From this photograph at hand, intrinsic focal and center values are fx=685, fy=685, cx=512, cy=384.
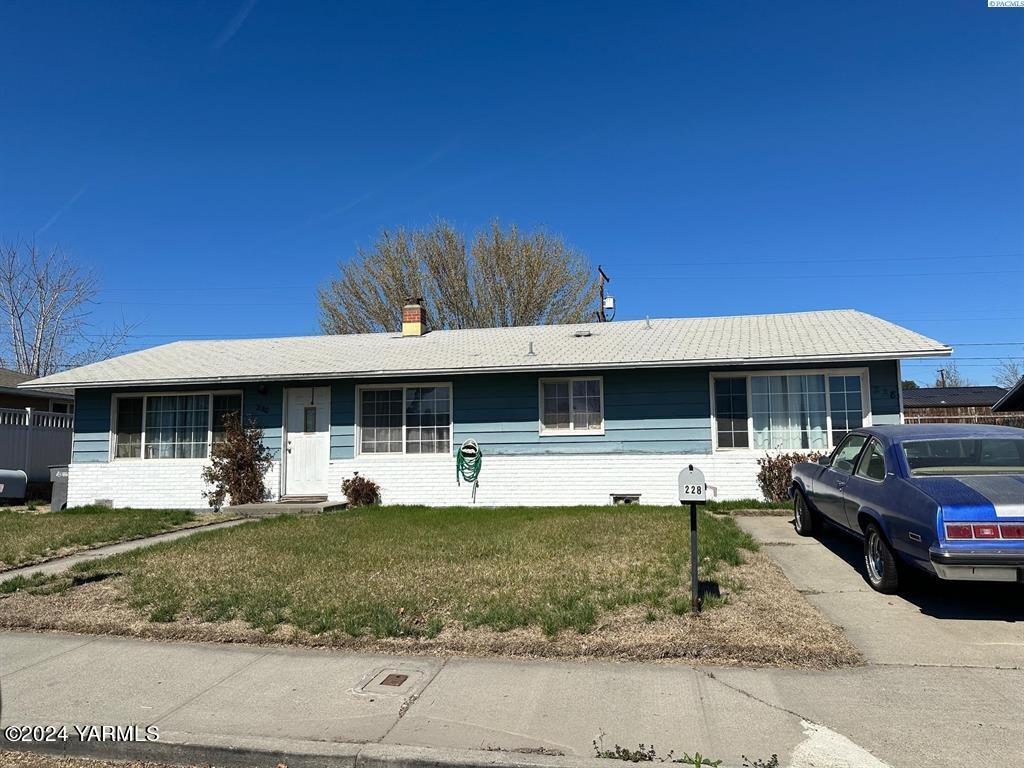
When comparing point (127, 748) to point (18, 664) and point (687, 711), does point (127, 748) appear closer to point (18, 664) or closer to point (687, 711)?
point (18, 664)

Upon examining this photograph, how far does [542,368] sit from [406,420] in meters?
3.26

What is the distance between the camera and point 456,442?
14242 mm

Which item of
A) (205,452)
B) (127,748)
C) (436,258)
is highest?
(436,258)

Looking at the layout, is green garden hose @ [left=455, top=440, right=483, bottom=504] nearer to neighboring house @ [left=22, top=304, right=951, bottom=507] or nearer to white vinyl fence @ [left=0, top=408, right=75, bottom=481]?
neighboring house @ [left=22, top=304, right=951, bottom=507]

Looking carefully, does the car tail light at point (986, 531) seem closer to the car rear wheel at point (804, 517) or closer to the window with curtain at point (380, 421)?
the car rear wheel at point (804, 517)

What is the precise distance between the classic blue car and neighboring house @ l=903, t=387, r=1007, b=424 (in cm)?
2277

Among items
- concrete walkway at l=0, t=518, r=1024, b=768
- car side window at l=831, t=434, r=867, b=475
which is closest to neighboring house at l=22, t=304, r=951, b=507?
car side window at l=831, t=434, r=867, b=475

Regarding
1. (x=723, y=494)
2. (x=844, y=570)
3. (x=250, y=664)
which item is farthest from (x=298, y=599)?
(x=723, y=494)

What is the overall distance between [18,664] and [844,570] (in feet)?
24.4

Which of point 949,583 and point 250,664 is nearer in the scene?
point 250,664

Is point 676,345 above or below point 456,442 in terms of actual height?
above

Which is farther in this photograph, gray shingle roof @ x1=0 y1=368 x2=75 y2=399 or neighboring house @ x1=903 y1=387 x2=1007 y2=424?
neighboring house @ x1=903 y1=387 x2=1007 y2=424

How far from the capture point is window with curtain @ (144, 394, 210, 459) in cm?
1523

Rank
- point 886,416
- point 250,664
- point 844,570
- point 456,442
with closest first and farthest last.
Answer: point 250,664
point 844,570
point 886,416
point 456,442
